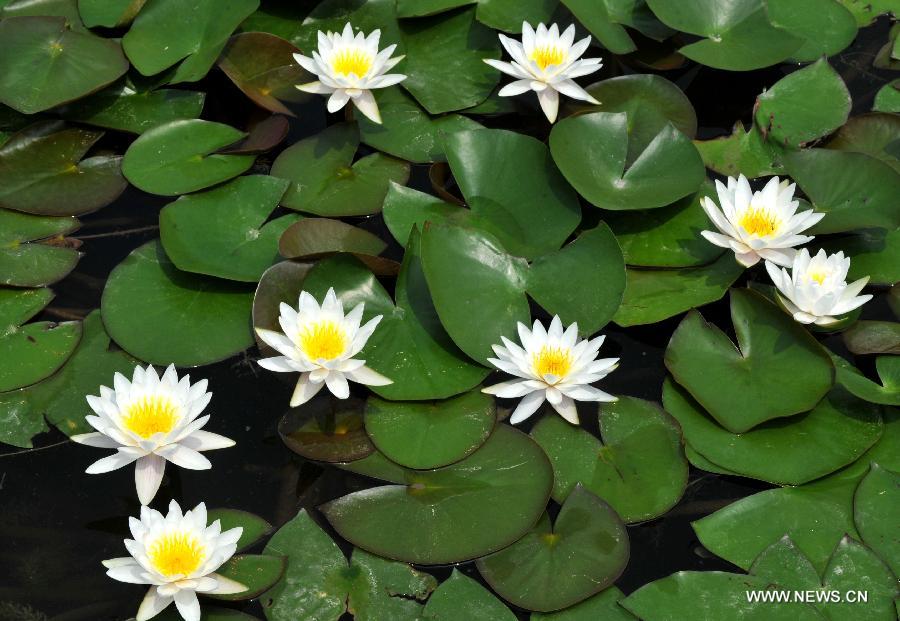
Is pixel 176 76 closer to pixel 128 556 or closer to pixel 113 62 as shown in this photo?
pixel 113 62

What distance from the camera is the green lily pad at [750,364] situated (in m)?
2.83

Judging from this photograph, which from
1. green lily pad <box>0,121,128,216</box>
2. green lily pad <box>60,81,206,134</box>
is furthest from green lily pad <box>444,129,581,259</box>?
green lily pad <box>0,121,128,216</box>

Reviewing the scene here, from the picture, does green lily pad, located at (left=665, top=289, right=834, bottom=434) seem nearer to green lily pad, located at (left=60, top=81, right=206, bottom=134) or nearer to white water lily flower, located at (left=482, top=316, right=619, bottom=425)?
white water lily flower, located at (left=482, top=316, right=619, bottom=425)

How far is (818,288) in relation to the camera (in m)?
2.93

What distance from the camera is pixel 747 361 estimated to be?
9.66ft

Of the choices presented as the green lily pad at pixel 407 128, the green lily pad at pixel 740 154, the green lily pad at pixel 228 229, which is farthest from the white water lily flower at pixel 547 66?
the green lily pad at pixel 228 229

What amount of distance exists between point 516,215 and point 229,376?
3.94 ft

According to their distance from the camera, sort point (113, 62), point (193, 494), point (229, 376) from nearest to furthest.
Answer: point (193, 494)
point (229, 376)
point (113, 62)

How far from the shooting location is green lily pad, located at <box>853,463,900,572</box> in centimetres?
260

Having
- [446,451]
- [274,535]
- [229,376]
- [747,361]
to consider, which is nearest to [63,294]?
[229,376]

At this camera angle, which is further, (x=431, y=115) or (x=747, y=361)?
(x=431, y=115)

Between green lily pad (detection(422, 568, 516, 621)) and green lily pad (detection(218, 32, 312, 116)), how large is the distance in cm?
216

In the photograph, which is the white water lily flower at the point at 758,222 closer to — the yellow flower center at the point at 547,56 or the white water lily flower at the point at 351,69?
the yellow flower center at the point at 547,56

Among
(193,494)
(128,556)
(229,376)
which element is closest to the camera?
(128,556)
